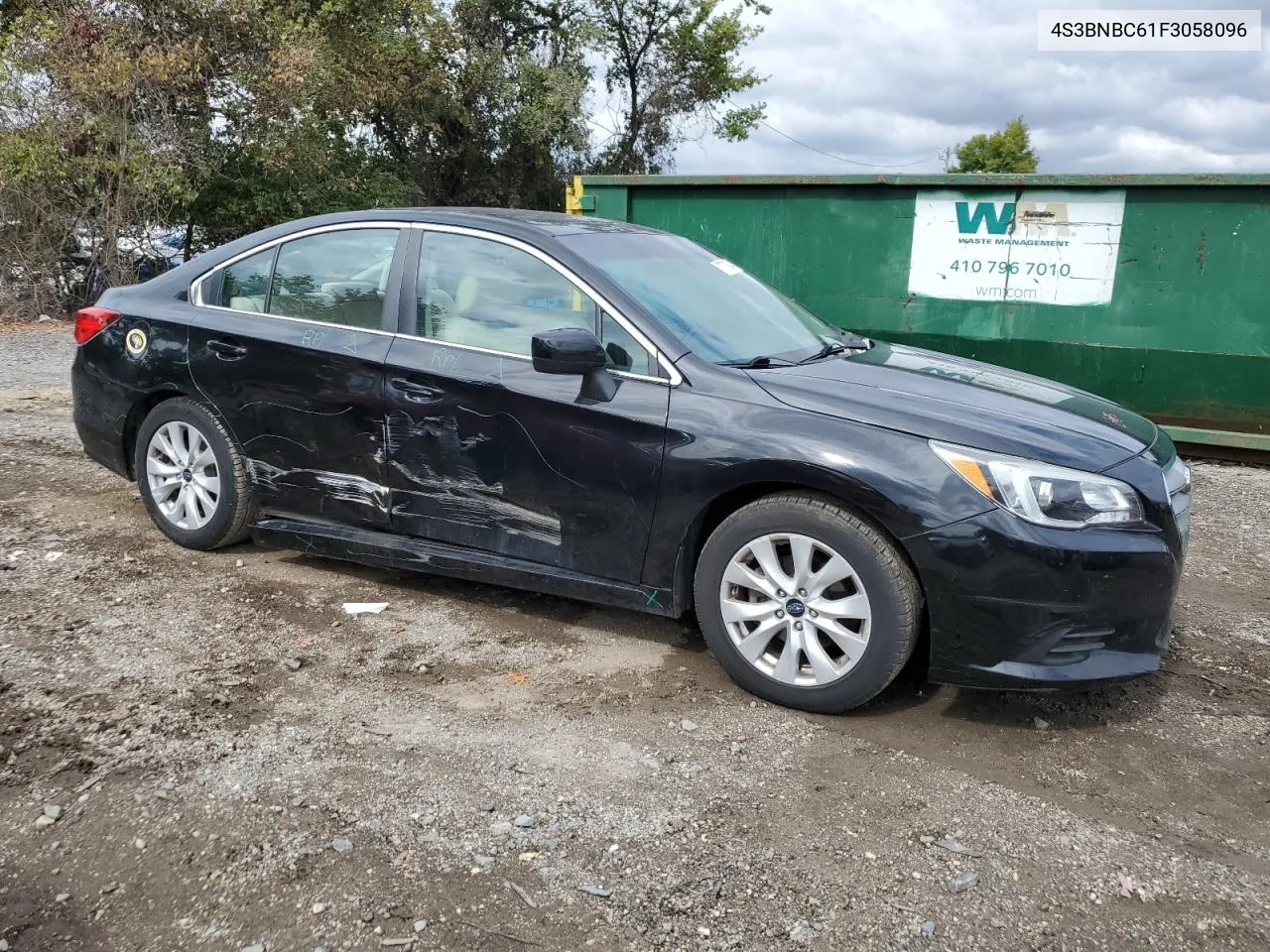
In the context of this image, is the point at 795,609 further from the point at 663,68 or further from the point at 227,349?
the point at 663,68

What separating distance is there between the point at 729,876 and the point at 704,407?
5.13 feet

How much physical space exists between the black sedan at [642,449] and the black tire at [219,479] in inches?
0.6

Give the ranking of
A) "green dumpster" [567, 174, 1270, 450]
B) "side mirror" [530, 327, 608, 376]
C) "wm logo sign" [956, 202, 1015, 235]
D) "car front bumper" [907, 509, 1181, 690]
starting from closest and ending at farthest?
"car front bumper" [907, 509, 1181, 690] < "side mirror" [530, 327, 608, 376] < "green dumpster" [567, 174, 1270, 450] < "wm logo sign" [956, 202, 1015, 235]

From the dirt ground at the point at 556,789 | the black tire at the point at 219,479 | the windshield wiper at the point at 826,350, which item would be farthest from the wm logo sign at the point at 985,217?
the black tire at the point at 219,479

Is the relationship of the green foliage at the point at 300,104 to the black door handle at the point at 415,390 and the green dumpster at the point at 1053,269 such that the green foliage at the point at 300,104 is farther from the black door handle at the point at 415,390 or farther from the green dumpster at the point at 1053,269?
the black door handle at the point at 415,390

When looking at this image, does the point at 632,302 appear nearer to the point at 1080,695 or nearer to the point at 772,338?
the point at 772,338

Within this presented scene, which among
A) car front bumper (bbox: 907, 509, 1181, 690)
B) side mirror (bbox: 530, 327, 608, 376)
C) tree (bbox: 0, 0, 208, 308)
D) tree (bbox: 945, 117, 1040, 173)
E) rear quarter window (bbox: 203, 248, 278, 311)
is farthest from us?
tree (bbox: 945, 117, 1040, 173)

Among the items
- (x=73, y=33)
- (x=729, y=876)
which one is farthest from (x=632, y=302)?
(x=73, y=33)

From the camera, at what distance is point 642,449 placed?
364 cm

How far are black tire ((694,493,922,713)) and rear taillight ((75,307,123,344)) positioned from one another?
10.5ft

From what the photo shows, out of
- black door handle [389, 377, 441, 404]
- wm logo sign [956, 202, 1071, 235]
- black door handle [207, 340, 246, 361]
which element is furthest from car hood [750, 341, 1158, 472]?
wm logo sign [956, 202, 1071, 235]

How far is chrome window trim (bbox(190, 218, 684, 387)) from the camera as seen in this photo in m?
3.72

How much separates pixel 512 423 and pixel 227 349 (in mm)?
1534

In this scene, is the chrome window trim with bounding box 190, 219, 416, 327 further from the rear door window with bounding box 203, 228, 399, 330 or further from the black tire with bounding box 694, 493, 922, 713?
the black tire with bounding box 694, 493, 922, 713
